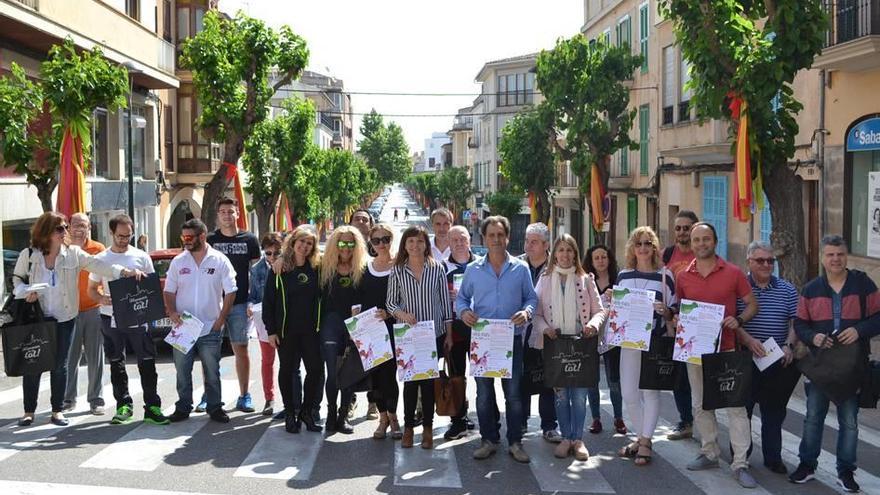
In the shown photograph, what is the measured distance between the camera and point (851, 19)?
52.3 ft

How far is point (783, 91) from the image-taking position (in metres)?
12.6

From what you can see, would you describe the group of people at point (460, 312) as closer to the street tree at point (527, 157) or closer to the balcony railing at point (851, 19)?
the balcony railing at point (851, 19)

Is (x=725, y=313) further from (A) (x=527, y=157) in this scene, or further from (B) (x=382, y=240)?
(A) (x=527, y=157)

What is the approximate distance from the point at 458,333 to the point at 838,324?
295 cm

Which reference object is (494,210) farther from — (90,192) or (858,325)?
(858,325)

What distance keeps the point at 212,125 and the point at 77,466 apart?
65.2ft

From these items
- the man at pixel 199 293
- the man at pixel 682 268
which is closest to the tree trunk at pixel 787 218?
the man at pixel 682 268

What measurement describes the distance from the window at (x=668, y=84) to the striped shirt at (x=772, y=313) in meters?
21.2

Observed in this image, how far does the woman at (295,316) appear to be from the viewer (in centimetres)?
861

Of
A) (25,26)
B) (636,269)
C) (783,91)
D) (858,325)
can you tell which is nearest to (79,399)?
(636,269)

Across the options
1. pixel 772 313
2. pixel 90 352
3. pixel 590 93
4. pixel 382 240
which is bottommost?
pixel 90 352

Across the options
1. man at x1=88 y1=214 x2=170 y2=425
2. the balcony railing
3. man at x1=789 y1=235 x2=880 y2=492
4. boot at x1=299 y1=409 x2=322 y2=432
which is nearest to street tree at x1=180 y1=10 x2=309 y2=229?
the balcony railing

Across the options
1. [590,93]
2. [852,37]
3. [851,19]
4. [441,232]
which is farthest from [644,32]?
[441,232]

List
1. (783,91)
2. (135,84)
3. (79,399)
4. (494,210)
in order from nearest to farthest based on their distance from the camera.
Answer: (79,399)
(783,91)
(135,84)
(494,210)
